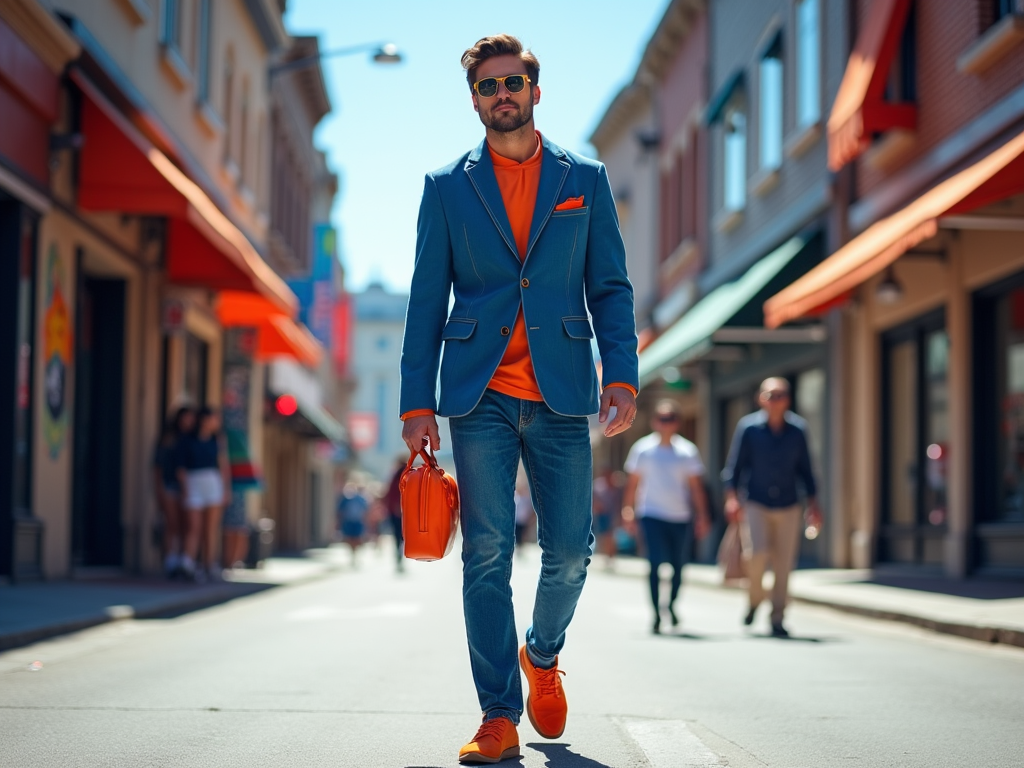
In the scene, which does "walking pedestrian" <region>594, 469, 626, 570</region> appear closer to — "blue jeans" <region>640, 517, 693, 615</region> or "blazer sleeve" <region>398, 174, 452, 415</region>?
"blue jeans" <region>640, 517, 693, 615</region>

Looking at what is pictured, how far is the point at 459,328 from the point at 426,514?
615 millimetres

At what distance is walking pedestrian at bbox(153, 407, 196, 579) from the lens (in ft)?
52.6

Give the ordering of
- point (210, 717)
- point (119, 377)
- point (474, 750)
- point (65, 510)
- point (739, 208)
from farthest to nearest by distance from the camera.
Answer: point (739, 208) < point (119, 377) < point (65, 510) < point (210, 717) < point (474, 750)

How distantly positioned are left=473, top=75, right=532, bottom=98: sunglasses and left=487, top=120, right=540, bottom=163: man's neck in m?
0.12

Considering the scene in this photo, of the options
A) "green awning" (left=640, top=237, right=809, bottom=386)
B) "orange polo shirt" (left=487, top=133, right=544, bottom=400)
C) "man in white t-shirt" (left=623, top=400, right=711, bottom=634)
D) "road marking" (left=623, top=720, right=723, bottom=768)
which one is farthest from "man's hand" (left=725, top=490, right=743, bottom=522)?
"green awning" (left=640, top=237, right=809, bottom=386)

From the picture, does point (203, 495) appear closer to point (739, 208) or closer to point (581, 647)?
point (581, 647)

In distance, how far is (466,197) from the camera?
508cm

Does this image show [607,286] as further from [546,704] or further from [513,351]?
[546,704]

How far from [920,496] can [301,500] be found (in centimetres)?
2549

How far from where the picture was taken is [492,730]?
4820 millimetres

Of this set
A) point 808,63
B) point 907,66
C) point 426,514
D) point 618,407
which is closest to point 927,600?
point 907,66

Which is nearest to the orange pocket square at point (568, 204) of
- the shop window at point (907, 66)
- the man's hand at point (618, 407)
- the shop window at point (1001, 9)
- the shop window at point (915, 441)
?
the man's hand at point (618, 407)

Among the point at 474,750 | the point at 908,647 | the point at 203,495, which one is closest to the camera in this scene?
the point at 474,750

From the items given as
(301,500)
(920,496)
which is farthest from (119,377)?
(301,500)
